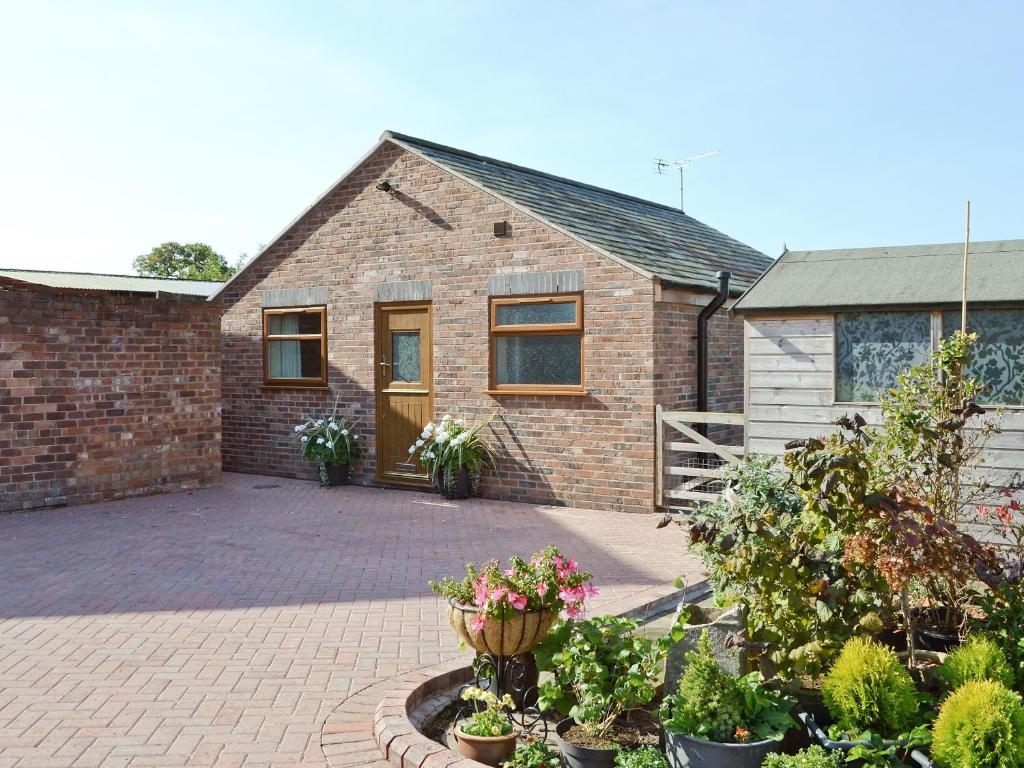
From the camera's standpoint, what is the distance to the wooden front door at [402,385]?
1270 centimetres

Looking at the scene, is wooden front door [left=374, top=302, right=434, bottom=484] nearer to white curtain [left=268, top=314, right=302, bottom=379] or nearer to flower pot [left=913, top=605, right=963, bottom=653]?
white curtain [left=268, top=314, right=302, bottom=379]

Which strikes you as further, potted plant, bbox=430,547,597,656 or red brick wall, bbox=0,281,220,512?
red brick wall, bbox=0,281,220,512

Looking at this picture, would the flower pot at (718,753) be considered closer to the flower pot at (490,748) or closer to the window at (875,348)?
the flower pot at (490,748)

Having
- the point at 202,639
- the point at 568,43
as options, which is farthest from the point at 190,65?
the point at 202,639

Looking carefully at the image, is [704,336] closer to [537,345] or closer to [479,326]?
[537,345]

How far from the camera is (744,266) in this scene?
613 inches

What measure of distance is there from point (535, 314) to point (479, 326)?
2.80 ft

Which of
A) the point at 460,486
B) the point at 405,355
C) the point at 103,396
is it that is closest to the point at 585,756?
the point at 460,486

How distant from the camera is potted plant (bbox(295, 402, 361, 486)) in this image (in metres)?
13.2

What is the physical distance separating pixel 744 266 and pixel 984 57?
6252 millimetres

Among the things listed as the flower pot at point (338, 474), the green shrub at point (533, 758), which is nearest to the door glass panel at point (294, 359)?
the flower pot at point (338, 474)

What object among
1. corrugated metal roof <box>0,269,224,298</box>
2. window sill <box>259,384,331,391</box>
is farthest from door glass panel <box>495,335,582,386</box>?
corrugated metal roof <box>0,269,224,298</box>

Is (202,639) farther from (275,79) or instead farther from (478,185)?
(478,185)

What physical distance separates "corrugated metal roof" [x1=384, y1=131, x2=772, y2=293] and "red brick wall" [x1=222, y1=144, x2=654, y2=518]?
29 cm
